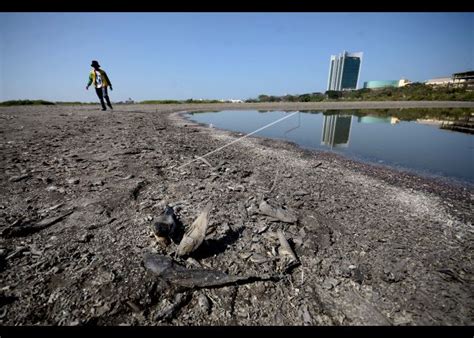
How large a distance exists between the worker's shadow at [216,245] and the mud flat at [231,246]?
0.02m

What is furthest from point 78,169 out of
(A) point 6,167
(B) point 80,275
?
(B) point 80,275

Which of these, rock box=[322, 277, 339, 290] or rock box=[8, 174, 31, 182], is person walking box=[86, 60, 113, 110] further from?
rock box=[322, 277, 339, 290]

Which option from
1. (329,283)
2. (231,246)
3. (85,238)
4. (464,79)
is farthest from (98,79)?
(464,79)

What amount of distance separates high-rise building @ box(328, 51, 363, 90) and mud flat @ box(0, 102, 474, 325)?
172287 mm

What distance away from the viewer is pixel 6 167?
440cm

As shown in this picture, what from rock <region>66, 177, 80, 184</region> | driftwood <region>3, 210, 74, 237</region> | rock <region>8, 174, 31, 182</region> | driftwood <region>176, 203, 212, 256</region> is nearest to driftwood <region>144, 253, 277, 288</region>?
driftwood <region>176, 203, 212, 256</region>

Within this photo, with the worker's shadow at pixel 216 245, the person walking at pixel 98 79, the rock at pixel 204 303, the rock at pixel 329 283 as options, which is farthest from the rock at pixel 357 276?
the person walking at pixel 98 79

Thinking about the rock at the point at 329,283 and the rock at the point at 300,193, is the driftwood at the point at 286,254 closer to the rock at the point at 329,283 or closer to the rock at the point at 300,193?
the rock at the point at 329,283

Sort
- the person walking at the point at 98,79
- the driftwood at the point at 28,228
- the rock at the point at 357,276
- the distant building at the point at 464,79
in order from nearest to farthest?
the rock at the point at 357,276
the driftwood at the point at 28,228
the person walking at the point at 98,79
the distant building at the point at 464,79

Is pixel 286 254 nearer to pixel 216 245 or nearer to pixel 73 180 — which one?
pixel 216 245

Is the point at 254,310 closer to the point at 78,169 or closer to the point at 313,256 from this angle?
the point at 313,256

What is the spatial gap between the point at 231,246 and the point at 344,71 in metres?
186

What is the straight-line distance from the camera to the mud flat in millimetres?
1852

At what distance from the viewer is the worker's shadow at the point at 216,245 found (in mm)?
2436
